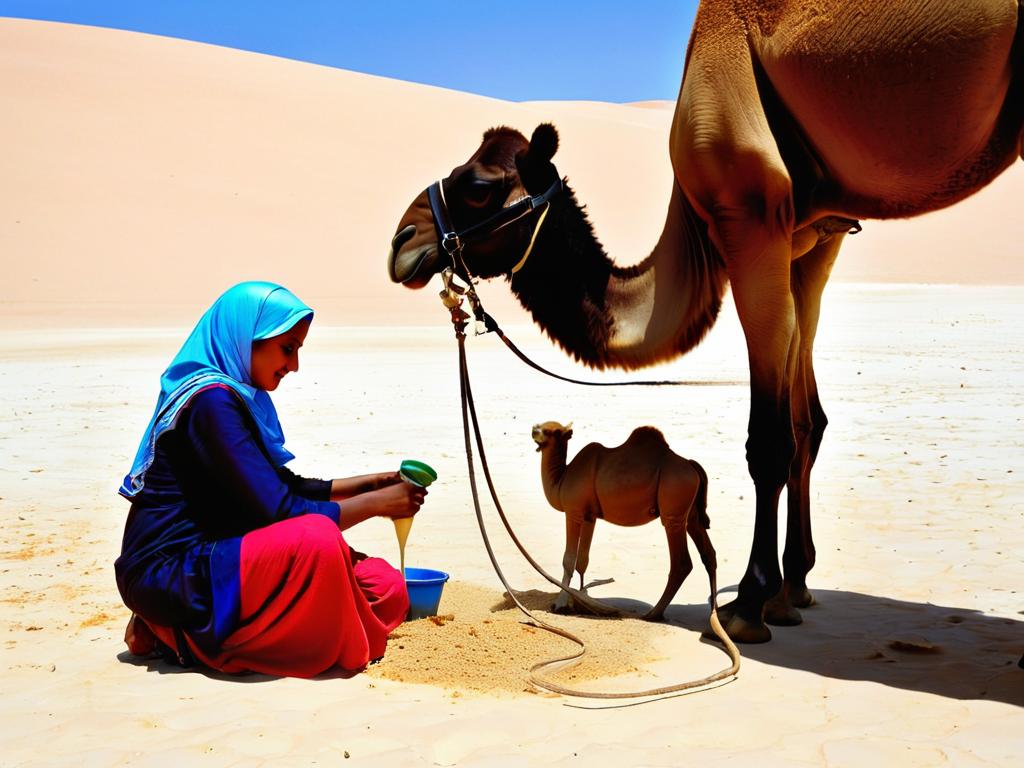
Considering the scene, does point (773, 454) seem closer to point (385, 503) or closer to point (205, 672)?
point (385, 503)

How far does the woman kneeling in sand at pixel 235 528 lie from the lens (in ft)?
15.0

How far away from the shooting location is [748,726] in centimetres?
412

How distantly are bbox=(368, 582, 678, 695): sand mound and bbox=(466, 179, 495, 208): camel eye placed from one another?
215 cm

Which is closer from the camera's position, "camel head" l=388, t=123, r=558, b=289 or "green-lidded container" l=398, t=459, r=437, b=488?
"green-lidded container" l=398, t=459, r=437, b=488

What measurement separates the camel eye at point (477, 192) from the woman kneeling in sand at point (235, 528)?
1.30 m

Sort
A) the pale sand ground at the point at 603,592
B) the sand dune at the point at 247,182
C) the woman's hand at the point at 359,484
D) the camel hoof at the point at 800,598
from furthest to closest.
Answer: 1. the sand dune at the point at 247,182
2. the camel hoof at the point at 800,598
3. the woman's hand at the point at 359,484
4. the pale sand ground at the point at 603,592

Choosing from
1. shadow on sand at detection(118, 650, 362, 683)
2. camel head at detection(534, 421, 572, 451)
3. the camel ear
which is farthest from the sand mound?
the camel ear

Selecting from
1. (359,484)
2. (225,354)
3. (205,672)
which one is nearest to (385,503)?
(359,484)

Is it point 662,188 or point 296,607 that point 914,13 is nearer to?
point 296,607

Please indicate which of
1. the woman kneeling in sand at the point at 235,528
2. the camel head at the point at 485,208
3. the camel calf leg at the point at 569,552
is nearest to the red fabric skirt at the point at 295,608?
the woman kneeling in sand at the point at 235,528

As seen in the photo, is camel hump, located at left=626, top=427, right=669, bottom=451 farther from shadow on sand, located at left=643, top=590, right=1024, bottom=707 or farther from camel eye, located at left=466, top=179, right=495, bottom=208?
camel eye, located at left=466, top=179, right=495, bottom=208

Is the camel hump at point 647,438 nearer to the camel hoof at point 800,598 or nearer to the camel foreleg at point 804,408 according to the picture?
the camel foreleg at point 804,408

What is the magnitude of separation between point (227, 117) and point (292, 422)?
45.0 metres

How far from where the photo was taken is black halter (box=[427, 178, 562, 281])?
562cm
